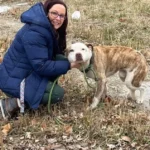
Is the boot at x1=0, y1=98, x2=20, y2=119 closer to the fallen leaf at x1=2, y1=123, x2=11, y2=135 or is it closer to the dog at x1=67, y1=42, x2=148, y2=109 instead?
the fallen leaf at x1=2, y1=123, x2=11, y2=135

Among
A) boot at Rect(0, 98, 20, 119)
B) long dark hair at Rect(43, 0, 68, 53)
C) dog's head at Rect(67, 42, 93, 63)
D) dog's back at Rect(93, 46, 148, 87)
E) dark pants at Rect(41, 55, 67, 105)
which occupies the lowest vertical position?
boot at Rect(0, 98, 20, 119)

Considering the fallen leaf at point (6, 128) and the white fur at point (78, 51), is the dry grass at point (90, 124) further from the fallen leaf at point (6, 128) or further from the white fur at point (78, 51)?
the white fur at point (78, 51)

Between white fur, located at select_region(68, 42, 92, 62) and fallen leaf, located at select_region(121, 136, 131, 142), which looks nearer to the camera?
fallen leaf, located at select_region(121, 136, 131, 142)

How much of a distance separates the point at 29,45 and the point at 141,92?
78.9 inches

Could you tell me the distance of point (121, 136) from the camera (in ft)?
15.9

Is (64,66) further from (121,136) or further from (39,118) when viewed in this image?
(121,136)

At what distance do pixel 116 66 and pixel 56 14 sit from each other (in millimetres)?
1378

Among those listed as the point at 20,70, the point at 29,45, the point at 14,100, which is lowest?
the point at 14,100

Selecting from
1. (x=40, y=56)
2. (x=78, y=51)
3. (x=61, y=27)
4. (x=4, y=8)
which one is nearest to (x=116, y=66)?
(x=78, y=51)

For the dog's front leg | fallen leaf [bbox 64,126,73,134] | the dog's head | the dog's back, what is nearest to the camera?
fallen leaf [bbox 64,126,73,134]

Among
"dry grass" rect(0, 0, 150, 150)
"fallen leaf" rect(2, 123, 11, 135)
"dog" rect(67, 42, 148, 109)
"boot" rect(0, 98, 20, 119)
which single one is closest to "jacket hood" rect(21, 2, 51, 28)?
"dog" rect(67, 42, 148, 109)

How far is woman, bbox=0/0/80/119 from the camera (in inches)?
198

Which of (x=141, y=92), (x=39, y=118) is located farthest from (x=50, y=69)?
(x=141, y=92)

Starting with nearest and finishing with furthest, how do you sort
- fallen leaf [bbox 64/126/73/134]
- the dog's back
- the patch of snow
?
fallen leaf [bbox 64/126/73/134] → the dog's back → the patch of snow
